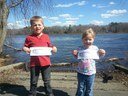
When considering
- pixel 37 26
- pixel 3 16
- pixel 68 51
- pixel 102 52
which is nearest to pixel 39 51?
pixel 37 26

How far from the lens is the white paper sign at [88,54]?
580cm

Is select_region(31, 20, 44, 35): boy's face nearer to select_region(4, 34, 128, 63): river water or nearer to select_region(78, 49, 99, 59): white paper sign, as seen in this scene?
select_region(78, 49, 99, 59): white paper sign

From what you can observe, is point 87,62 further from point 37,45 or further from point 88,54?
point 37,45

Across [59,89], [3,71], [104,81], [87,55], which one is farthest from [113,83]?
[3,71]

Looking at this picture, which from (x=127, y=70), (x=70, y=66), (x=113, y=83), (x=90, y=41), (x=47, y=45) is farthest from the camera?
(x=70, y=66)

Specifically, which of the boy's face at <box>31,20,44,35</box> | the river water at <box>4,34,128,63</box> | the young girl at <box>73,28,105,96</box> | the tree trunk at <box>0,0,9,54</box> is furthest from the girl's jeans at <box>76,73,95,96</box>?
the river water at <box>4,34,128,63</box>

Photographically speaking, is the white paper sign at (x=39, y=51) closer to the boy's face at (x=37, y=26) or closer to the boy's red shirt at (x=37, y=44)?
the boy's red shirt at (x=37, y=44)

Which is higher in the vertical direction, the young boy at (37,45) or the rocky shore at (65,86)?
the young boy at (37,45)

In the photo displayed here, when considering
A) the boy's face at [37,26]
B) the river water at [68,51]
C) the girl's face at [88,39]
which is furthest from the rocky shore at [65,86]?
the river water at [68,51]

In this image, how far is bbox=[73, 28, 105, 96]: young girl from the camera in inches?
226

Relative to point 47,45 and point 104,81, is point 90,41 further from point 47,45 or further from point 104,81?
point 104,81

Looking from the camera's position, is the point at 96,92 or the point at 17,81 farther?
the point at 17,81

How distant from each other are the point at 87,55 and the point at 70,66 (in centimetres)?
884

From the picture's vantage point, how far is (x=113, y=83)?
7.32 m
